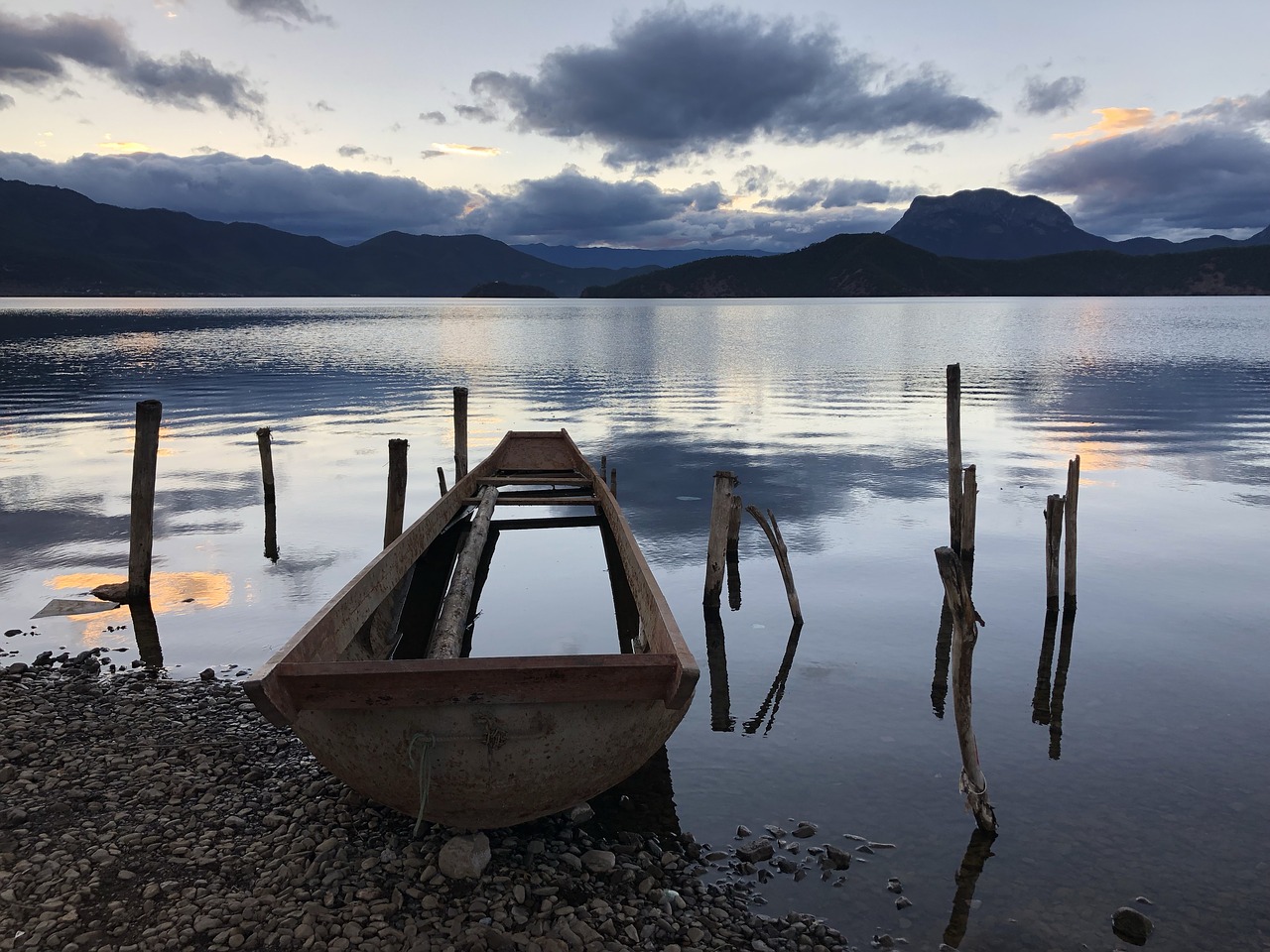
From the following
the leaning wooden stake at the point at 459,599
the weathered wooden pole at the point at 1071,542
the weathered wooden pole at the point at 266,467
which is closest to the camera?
the leaning wooden stake at the point at 459,599

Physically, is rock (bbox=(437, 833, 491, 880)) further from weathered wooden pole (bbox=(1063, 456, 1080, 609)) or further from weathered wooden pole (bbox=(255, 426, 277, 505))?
weathered wooden pole (bbox=(255, 426, 277, 505))

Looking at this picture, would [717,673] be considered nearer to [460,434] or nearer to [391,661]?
[391,661]

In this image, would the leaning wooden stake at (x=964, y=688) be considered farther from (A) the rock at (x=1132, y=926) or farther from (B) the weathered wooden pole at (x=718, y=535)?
(B) the weathered wooden pole at (x=718, y=535)

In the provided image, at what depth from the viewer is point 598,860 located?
608 centimetres

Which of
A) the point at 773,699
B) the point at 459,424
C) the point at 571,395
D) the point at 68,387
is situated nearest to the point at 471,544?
the point at 773,699

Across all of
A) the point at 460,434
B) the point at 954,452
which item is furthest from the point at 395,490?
the point at 954,452

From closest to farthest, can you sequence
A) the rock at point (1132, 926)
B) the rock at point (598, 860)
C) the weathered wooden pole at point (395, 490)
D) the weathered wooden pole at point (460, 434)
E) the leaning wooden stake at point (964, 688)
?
the rock at point (1132, 926) → the rock at point (598, 860) → the leaning wooden stake at point (964, 688) → the weathered wooden pole at point (395, 490) → the weathered wooden pole at point (460, 434)

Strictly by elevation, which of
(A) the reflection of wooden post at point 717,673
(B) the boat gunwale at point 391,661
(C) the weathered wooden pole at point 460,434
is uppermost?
(C) the weathered wooden pole at point 460,434

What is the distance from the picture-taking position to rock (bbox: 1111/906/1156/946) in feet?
19.2

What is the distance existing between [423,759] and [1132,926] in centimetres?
506

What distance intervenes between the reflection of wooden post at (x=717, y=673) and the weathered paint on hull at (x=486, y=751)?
342cm

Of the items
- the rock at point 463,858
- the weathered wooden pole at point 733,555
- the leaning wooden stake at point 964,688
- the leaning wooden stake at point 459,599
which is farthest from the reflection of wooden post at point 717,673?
the rock at point 463,858

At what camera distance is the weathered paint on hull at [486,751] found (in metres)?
5.70

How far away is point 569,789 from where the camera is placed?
240 inches
